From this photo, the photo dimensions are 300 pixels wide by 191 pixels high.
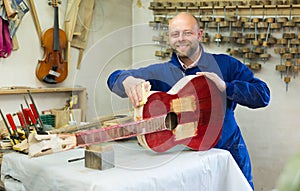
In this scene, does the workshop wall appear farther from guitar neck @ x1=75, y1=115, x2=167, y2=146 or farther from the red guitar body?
guitar neck @ x1=75, y1=115, x2=167, y2=146

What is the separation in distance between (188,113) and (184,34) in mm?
567

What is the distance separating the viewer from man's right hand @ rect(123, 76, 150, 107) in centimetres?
153

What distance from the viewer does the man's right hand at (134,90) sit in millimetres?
1532

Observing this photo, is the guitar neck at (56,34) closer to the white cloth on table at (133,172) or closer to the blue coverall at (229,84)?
the blue coverall at (229,84)

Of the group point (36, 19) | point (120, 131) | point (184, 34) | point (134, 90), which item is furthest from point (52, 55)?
point (120, 131)

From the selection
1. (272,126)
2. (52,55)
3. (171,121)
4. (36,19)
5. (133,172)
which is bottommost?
(272,126)

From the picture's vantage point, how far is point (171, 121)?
5.34 ft

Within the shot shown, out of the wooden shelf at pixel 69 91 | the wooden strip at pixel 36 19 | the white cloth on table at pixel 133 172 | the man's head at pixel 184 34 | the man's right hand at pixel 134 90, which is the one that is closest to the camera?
the white cloth on table at pixel 133 172

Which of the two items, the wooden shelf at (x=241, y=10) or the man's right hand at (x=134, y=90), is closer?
the man's right hand at (x=134, y=90)

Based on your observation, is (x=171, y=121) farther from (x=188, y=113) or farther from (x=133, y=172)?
(x=133, y=172)

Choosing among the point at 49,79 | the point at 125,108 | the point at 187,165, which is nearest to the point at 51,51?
the point at 49,79

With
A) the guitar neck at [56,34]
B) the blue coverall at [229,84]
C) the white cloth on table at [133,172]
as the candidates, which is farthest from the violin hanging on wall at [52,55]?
the white cloth on table at [133,172]

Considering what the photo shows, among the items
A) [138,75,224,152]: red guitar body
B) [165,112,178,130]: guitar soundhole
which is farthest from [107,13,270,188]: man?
[165,112,178,130]: guitar soundhole

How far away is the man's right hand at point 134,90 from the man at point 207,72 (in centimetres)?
13
